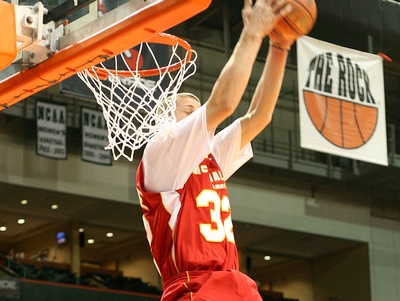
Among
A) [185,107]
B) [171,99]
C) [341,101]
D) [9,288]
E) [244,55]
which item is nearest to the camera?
[244,55]

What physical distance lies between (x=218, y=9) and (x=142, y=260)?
6849 mm

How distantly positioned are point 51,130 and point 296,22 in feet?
34.2

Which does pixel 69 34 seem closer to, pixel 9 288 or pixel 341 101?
pixel 341 101

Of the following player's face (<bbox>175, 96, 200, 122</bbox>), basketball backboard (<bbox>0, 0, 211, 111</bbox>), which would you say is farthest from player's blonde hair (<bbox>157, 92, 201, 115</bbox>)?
basketball backboard (<bbox>0, 0, 211, 111</bbox>)

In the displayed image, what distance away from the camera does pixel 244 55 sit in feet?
11.2

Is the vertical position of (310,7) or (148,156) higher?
(310,7)

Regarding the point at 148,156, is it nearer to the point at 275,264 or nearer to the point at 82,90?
the point at 82,90

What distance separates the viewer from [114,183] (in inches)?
574

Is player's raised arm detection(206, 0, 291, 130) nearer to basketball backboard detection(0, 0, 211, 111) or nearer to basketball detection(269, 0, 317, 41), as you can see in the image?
basketball detection(269, 0, 317, 41)

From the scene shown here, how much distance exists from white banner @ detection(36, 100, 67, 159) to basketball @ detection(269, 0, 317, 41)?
1014cm

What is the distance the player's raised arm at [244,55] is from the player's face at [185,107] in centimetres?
45

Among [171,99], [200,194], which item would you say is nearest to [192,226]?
[200,194]

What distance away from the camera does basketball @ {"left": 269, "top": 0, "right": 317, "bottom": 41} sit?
3.36 meters

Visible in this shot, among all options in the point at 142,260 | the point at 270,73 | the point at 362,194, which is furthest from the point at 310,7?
the point at 142,260
